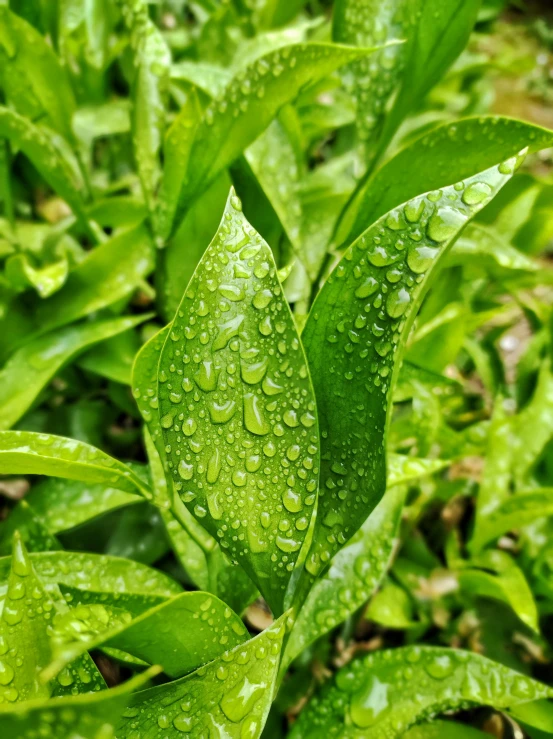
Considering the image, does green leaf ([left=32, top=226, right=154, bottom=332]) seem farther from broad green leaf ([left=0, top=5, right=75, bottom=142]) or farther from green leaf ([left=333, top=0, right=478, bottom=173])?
green leaf ([left=333, top=0, right=478, bottom=173])

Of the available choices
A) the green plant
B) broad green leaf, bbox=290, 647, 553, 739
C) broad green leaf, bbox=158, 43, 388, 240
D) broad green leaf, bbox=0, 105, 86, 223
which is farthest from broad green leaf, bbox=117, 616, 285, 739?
broad green leaf, bbox=0, 105, 86, 223

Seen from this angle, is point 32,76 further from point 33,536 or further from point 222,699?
point 222,699

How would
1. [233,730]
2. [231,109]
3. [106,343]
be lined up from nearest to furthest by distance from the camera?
[233,730], [231,109], [106,343]

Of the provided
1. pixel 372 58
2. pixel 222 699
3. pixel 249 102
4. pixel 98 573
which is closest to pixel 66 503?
pixel 98 573

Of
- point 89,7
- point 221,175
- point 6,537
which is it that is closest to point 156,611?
point 6,537

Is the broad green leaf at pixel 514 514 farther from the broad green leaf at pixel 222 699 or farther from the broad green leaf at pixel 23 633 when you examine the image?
the broad green leaf at pixel 23 633

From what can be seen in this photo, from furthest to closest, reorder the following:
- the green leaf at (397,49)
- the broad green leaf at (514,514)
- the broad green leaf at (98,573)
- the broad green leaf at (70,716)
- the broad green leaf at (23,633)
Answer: the broad green leaf at (514,514) < the green leaf at (397,49) < the broad green leaf at (98,573) < the broad green leaf at (23,633) < the broad green leaf at (70,716)

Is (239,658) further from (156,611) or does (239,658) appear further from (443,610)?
(443,610)

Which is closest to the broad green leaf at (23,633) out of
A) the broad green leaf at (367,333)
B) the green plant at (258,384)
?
the green plant at (258,384)
